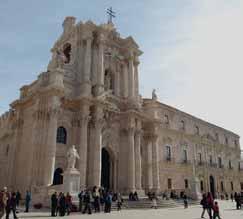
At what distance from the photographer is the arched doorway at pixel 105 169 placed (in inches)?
1051

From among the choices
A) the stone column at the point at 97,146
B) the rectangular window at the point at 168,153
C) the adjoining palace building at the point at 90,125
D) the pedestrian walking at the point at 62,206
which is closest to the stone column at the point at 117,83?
the adjoining palace building at the point at 90,125

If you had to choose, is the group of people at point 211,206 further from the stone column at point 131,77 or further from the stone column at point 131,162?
the stone column at point 131,77

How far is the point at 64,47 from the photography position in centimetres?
3072

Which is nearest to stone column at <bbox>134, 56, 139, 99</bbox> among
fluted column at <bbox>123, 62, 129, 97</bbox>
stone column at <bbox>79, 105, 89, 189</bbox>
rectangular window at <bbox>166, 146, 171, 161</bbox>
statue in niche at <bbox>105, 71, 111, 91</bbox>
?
fluted column at <bbox>123, 62, 129, 97</bbox>

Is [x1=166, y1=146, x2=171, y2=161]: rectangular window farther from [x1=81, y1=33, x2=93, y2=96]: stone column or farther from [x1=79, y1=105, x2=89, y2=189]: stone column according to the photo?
[x1=81, y1=33, x2=93, y2=96]: stone column

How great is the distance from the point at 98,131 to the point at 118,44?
11430mm

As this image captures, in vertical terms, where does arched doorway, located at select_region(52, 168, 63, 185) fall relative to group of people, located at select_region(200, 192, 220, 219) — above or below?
above

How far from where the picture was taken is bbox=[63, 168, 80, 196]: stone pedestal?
1777 centimetres

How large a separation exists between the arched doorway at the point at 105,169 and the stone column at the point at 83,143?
4.23 meters

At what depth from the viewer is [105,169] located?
26938mm

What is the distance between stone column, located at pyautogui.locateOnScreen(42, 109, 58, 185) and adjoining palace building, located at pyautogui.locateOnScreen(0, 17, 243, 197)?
69 millimetres

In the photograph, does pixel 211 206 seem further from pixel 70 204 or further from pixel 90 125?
pixel 90 125

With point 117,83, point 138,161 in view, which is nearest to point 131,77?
point 117,83

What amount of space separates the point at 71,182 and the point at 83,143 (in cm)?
543
